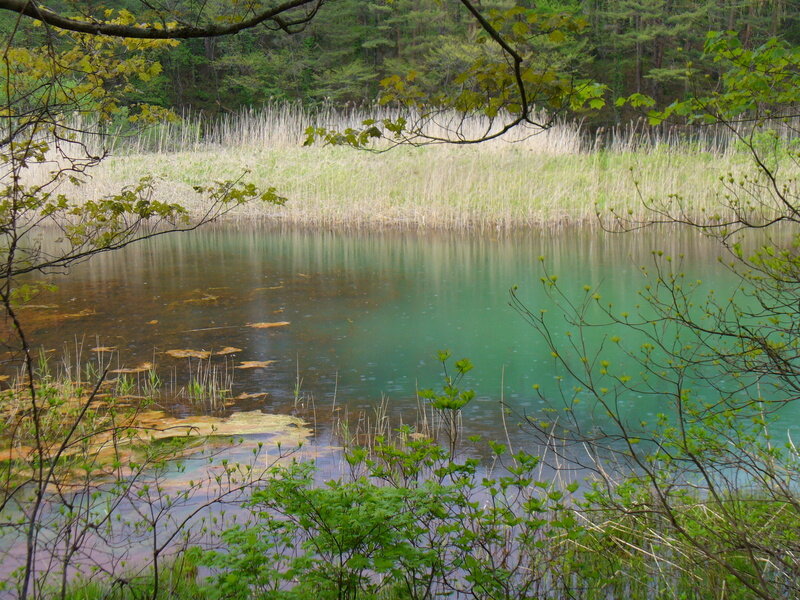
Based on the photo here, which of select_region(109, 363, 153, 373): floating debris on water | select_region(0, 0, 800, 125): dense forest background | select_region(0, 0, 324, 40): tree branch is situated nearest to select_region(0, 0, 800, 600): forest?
select_region(0, 0, 324, 40): tree branch

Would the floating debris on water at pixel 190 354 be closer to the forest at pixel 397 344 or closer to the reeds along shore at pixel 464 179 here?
the forest at pixel 397 344

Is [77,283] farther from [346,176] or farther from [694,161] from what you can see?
[694,161]

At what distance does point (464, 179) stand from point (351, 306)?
21.8 ft

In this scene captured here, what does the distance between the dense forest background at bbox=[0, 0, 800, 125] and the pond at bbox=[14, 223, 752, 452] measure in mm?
14812

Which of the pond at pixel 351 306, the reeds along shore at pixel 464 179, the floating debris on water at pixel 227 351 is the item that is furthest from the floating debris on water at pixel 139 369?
the reeds along shore at pixel 464 179

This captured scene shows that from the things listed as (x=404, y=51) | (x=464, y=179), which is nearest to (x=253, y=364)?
(x=464, y=179)

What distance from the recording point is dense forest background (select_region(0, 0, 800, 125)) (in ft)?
86.1

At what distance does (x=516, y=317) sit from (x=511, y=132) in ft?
29.0

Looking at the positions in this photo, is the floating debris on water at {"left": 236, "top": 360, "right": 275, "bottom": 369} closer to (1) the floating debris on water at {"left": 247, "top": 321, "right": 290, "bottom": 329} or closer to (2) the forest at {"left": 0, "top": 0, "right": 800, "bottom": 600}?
(2) the forest at {"left": 0, "top": 0, "right": 800, "bottom": 600}

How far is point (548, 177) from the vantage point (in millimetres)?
14539

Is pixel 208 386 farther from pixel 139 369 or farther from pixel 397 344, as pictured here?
pixel 397 344

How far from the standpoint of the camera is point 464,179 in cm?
1439

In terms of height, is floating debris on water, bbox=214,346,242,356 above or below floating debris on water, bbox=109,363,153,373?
below

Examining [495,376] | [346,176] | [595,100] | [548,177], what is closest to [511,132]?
[548,177]
